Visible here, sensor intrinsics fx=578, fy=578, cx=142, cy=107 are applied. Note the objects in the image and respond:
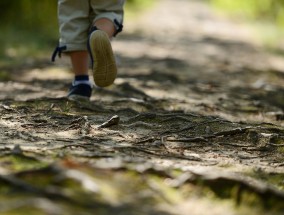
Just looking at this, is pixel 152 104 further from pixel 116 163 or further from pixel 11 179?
pixel 11 179

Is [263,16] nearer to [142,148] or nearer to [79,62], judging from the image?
[79,62]

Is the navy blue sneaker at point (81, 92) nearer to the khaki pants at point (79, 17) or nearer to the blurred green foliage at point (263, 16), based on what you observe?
the khaki pants at point (79, 17)

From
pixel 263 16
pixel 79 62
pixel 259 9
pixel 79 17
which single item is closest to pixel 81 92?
pixel 79 62

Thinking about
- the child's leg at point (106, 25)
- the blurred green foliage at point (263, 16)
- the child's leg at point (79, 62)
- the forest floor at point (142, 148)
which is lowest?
the blurred green foliage at point (263, 16)

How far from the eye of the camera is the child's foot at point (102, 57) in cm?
300

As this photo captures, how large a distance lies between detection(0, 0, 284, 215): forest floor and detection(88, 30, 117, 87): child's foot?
211mm

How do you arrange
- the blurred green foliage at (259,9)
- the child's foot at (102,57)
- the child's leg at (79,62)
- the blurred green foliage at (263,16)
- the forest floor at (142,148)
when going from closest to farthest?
the forest floor at (142,148) < the child's foot at (102,57) < the child's leg at (79,62) < the blurred green foliage at (263,16) < the blurred green foliage at (259,9)

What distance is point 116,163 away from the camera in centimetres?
198

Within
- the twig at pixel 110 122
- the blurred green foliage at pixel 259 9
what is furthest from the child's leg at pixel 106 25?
the blurred green foliage at pixel 259 9

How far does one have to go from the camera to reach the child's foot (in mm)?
2998

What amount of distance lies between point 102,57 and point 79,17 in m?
0.49

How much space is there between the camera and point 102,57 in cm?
304

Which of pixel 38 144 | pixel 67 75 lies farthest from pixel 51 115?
pixel 67 75

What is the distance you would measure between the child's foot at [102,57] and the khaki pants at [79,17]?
39 cm
